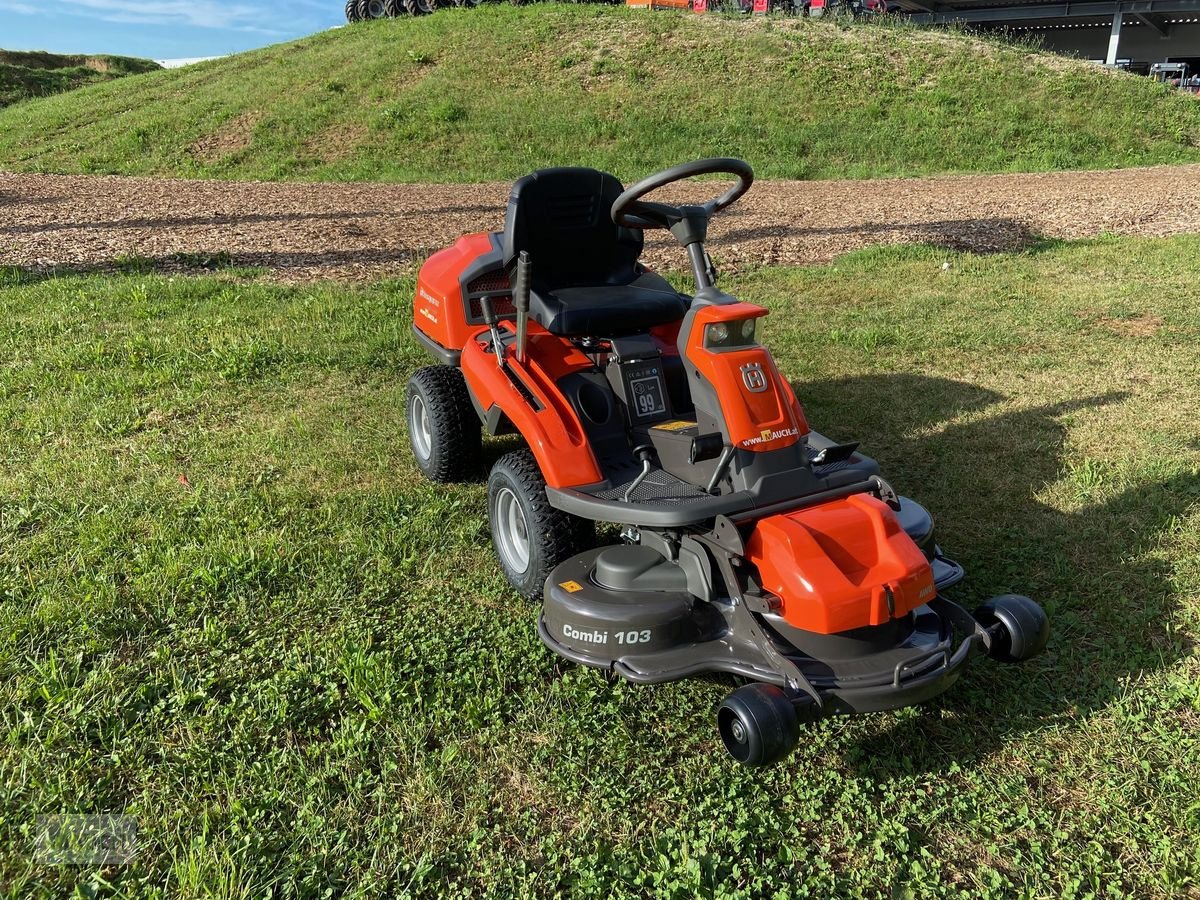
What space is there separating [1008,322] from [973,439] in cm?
233

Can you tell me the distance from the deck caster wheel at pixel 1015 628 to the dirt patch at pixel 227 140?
14536 mm

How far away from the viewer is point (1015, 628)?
2.50 meters

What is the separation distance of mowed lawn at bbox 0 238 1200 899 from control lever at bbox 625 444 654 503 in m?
0.65

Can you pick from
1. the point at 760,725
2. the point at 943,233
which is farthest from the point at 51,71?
the point at 760,725

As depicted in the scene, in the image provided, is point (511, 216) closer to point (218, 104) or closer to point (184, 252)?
point (184, 252)

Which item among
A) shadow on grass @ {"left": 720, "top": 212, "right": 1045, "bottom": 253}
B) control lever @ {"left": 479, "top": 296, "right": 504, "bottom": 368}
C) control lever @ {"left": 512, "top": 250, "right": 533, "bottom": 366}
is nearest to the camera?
control lever @ {"left": 512, "top": 250, "right": 533, "bottom": 366}

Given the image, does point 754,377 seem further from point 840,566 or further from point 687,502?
point 840,566

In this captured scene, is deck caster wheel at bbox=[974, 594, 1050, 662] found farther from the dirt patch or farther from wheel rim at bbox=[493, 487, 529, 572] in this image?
the dirt patch

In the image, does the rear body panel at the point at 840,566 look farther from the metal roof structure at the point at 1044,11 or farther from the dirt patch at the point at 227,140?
the metal roof structure at the point at 1044,11

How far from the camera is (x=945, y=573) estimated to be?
2721 mm

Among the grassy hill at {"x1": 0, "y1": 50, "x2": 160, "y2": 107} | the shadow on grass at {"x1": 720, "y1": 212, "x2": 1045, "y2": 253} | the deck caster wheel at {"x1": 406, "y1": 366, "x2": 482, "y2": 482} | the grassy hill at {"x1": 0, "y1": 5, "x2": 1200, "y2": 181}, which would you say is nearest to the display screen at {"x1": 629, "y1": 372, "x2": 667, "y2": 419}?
the deck caster wheel at {"x1": 406, "y1": 366, "x2": 482, "y2": 482}

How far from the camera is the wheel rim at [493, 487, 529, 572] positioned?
333 cm

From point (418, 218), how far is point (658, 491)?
25.5 ft

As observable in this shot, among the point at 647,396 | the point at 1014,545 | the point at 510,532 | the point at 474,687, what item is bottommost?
the point at 1014,545
